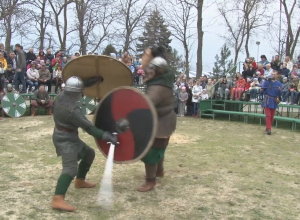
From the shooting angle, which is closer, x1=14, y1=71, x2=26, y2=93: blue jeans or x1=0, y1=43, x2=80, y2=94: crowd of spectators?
x1=0, y1=43, x2=80, y2=94: crowd of spectators

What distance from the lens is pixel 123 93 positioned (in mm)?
3709

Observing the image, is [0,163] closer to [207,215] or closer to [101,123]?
[101,123]

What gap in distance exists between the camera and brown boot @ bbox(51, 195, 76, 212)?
360 cm

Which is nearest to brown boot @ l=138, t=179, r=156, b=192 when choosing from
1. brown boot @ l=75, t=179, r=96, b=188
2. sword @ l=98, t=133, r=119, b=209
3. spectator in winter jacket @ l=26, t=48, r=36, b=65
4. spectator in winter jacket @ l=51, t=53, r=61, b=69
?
sword @ l=98, t=133, r=119, b=209

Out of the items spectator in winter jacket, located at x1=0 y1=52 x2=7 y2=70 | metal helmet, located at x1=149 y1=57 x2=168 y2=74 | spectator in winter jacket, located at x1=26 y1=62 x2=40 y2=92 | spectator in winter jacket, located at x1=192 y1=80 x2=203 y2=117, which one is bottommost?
spectator in winter jacket, located at x1=192 y1=80 x2=203 y2=117

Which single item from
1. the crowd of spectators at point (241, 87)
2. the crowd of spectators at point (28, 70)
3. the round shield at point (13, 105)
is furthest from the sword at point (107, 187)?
the crowd of spectators at point (28, 70)

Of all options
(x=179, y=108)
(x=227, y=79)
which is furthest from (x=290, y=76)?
(x=179, y=108)

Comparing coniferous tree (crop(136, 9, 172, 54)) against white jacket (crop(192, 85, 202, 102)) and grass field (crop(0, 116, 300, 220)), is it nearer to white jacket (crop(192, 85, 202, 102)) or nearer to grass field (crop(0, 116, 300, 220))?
white jacket (crop(192, 85, 202, 102))

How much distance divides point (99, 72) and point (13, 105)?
7.96 m

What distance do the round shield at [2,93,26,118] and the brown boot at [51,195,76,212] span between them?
27.3 feet

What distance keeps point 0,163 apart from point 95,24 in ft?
67.9

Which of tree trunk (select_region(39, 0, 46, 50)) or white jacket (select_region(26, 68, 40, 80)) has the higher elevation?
tree trunk (select_region(39, 0, 46, 50))

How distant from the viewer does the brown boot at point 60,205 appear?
3598 millimetres

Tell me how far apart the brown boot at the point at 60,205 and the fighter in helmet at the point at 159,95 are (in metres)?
0.94
